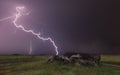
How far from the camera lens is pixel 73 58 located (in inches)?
1667

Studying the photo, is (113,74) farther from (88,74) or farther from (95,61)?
(95,61)

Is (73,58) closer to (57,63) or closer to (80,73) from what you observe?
(57,63)

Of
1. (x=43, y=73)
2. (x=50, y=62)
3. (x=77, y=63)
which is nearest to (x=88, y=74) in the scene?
(x=43, y=73)

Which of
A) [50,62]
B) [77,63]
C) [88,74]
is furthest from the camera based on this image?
[50,62]

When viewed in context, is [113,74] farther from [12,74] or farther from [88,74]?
[12,74]

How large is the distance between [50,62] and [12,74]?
11.8m

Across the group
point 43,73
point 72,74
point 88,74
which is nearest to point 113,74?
point 88,74

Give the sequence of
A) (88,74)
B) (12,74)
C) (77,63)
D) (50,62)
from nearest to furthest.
→ (88,74), (12,74), (77,63), (50,62)

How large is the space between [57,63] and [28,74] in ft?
35.1

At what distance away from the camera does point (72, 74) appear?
3009 cm

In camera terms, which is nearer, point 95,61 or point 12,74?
point 12,74

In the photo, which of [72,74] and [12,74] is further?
[12,74]

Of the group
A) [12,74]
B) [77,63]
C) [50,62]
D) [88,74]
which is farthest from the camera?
[50,62]

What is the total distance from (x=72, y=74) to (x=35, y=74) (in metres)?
4.83
